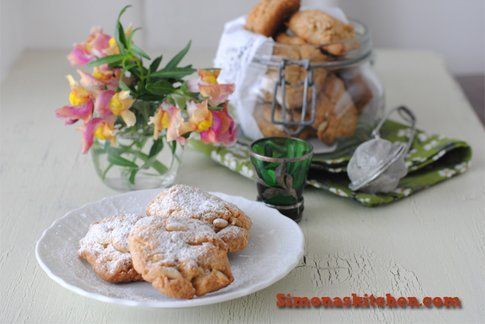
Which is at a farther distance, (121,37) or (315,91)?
(315,91)

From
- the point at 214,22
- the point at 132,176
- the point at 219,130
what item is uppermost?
the point at 219,130

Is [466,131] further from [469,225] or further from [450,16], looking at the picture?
[450,16]

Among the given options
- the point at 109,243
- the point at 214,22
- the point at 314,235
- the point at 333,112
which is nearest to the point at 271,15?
the point at 333,112

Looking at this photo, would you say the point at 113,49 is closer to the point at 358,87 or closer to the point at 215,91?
the point at 215,91

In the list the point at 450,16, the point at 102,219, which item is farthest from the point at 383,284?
the point at 450,16

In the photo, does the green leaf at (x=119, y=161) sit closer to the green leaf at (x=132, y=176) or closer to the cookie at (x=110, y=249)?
the green leaf at (x=132, y=176)

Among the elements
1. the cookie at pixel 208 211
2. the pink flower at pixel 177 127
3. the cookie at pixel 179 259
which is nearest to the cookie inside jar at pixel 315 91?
the pink flower at pixel 177 127
